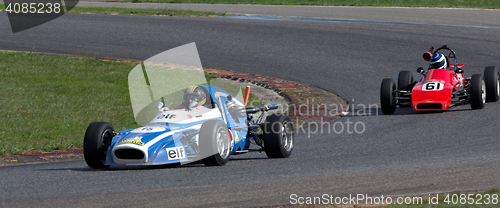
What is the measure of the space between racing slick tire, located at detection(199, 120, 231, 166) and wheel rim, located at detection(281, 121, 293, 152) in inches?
37.9

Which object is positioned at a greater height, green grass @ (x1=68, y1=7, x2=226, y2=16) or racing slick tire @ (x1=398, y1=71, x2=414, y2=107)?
green grass @ (x1=68, y1=7, x2=226, y2=16)

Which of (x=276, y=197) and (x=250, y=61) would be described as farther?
(x=250, y=61)

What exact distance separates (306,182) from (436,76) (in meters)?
6.21

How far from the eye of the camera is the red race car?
36.4 feet

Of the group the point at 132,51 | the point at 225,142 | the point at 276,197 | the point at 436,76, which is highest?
the point at 132,51

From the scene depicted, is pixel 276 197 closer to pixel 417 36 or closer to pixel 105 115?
pixel 105 115

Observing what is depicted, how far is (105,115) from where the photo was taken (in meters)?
11.5

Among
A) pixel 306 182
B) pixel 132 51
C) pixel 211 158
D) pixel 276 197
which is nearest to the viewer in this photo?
pixel 276 197

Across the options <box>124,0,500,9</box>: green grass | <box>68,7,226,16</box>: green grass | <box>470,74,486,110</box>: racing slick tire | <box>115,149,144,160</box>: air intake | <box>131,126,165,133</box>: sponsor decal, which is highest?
<box>124,0,500,9</box>: green grass

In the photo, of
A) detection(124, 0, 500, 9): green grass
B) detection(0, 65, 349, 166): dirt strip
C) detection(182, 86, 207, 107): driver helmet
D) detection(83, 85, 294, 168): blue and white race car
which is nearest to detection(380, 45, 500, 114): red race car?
detection(0, 65, 349, 166): dirt strip

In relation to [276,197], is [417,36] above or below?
above

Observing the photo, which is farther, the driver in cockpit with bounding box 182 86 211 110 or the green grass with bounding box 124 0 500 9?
the green grass with bounding box 124 0 500 9

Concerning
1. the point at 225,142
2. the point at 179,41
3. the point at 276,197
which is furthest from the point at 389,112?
the point at 179,41

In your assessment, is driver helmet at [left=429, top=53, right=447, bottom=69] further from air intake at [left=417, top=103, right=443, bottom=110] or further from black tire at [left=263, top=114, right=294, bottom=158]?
black tire at [left=263, top=114, right=294, bottom=158]
